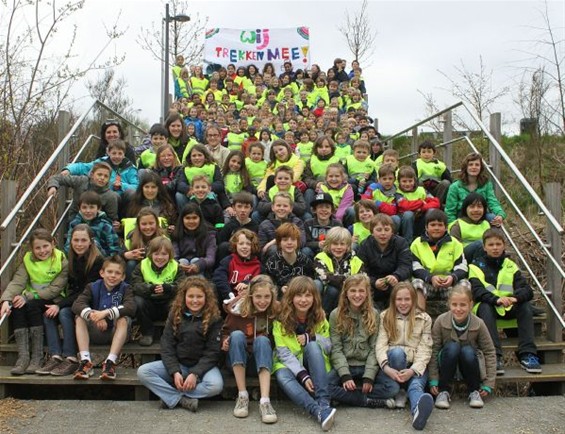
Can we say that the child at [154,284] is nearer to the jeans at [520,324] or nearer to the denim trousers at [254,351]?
the denim trousers at [254,351]

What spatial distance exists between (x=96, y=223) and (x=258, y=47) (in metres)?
10.9

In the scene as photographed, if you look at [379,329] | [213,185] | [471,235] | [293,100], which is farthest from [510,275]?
[293,100]

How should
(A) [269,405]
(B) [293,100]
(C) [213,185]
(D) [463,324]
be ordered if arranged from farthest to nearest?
(B) [293,100]
(C) [213,185]
(D) [463,324]
(A) [269,405]

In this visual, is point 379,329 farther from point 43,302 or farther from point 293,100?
point 293,100

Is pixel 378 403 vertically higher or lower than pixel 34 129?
lower

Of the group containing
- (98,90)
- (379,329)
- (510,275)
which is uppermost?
(98,90)

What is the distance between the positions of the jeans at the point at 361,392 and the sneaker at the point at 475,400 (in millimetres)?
565

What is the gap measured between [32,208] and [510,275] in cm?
605

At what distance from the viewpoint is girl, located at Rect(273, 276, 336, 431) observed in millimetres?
4570

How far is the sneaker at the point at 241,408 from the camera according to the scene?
14.6 ft

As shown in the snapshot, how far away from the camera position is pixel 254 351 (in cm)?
471

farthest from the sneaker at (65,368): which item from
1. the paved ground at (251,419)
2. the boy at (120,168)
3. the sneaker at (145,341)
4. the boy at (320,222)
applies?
the boy at (320,222)

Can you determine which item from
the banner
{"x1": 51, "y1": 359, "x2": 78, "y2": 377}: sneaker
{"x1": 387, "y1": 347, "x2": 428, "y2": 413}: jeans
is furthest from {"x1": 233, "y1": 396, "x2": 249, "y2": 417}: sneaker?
the banner

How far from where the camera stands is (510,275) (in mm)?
5391
